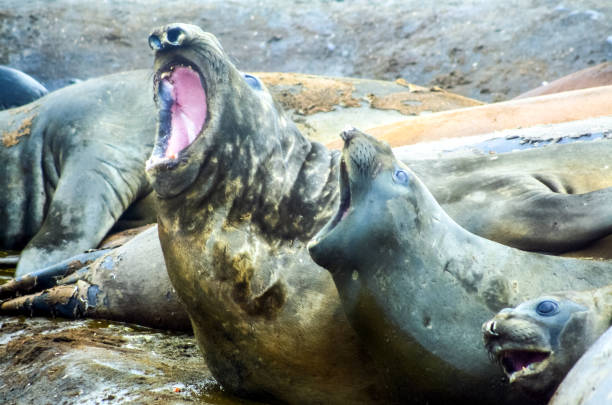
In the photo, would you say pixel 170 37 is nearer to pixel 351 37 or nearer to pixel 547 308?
pixel 547 308

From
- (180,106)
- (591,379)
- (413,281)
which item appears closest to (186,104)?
(180,106)

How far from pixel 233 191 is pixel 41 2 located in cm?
989

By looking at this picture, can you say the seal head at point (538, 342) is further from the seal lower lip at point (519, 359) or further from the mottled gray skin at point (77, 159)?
the mottled gray skin at point (77, 159)

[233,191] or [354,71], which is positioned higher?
[233,191]

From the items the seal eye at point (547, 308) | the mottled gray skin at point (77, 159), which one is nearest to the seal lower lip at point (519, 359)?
the seal eye at point (547, 308)

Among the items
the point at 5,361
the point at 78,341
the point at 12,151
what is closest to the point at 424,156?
the point at 78,341

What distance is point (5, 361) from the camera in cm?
340

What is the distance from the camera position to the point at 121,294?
419cm

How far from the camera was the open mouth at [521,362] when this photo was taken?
233 centimetres

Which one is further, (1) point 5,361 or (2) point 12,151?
(2) point 12,151

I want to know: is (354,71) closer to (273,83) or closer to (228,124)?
(273,83)

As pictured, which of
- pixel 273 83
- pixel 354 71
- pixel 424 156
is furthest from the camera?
pixel 354 71

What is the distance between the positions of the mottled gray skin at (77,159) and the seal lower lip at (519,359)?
343cm

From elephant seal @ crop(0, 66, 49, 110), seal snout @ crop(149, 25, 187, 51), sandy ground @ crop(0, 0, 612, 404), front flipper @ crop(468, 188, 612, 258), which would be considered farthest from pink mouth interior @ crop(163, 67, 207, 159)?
sandy ground @ crop(0, 0, 612, 404)
